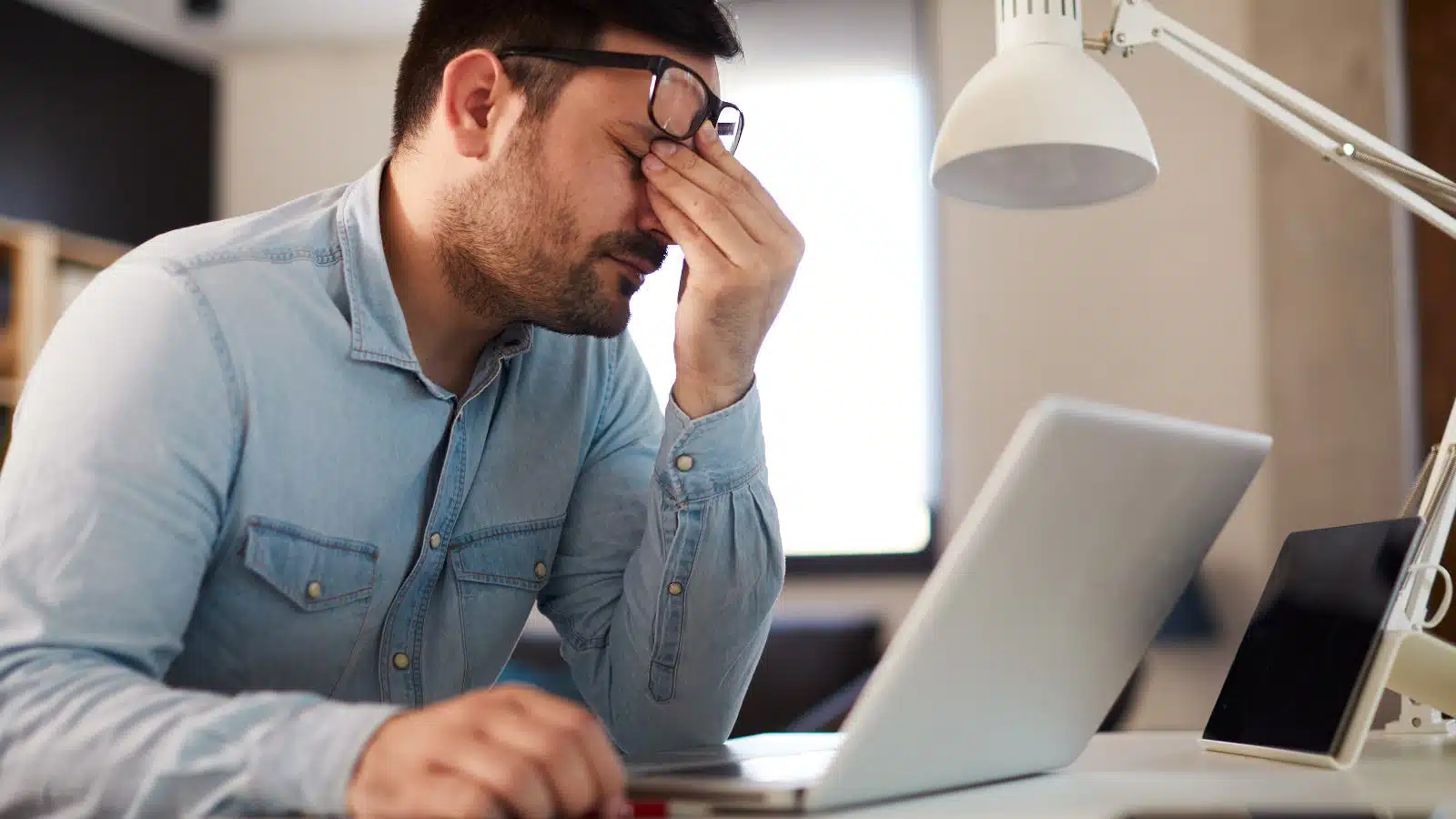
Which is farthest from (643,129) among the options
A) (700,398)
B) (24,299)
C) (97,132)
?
(97,132)

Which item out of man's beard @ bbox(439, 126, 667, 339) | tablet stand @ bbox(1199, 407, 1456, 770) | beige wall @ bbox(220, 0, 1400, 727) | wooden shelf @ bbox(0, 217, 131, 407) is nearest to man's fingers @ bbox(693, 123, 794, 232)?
man's beard @ bbox(439, 126, 667, 339)

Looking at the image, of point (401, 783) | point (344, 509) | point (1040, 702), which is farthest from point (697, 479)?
point (401, 783)

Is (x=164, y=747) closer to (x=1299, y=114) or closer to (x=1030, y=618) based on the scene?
(x=1030, y=618)

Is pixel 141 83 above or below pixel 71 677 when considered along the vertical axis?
above

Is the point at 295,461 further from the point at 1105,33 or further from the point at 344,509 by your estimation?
the point at 1105,33

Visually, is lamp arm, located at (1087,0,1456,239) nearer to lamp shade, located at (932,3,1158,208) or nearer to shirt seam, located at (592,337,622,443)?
lamp shade, located at (932,3,1158,208)

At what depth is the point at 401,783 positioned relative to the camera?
1.98 feet

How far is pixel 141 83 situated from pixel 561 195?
3.64 metres

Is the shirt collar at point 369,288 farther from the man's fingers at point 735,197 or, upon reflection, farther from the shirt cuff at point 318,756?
the shirt cuff at point 318,756

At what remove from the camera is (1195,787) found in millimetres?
763

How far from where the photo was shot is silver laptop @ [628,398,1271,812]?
2.10 feet

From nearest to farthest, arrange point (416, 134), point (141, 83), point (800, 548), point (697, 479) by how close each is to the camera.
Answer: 1. point (697, 479)
2. point (416, 134)
3. point (800, 548)
4. point (141, 83)

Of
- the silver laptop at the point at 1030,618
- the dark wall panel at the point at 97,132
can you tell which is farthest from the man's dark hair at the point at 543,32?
the dark wall panel at the point at 97,132

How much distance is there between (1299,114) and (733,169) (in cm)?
48
